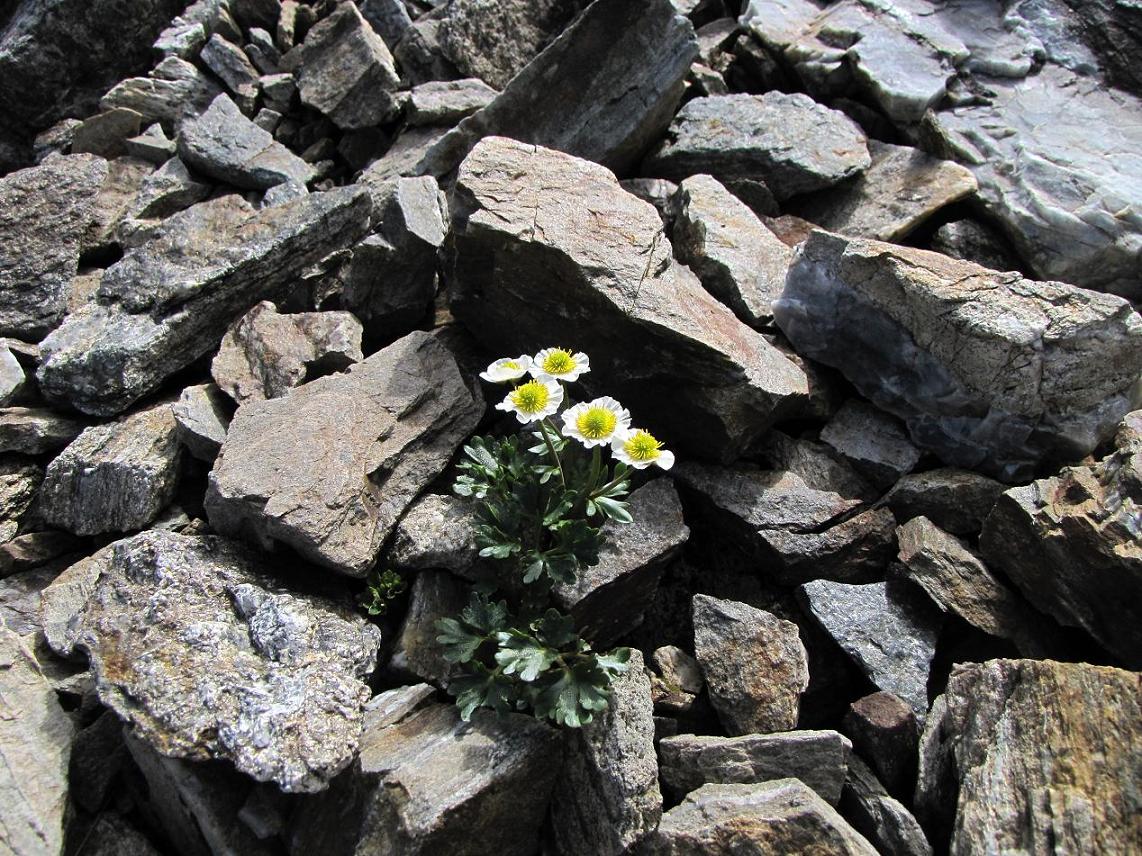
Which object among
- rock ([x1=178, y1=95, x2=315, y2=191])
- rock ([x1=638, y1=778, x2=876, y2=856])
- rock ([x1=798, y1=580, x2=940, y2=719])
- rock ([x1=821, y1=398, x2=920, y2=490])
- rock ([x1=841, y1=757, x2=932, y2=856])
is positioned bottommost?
rock ([x1=841, y1=757, x2=932, y2=856])

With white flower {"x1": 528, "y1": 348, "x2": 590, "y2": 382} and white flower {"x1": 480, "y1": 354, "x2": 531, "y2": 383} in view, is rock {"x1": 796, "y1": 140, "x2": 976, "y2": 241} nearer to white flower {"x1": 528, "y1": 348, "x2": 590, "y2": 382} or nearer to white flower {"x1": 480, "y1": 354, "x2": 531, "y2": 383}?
white flower {"x1": 528, "y1": 348, "x2": 590, "y2": 382}

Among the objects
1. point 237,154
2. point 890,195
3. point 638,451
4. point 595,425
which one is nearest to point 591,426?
point 595,425

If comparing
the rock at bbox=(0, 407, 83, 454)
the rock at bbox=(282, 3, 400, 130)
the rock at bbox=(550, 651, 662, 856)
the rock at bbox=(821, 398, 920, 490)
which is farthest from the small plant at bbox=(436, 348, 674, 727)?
the rock at bbox=(282, 3, 400, 130)

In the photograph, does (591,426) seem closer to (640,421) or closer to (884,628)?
(640,421)

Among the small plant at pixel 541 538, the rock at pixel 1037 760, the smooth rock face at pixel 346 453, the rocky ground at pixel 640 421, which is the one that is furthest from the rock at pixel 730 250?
the rock at pixel 1037 760

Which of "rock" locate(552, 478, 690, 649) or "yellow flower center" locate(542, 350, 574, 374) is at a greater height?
"yellow flower center" locate(542, 350, 574, 374)
